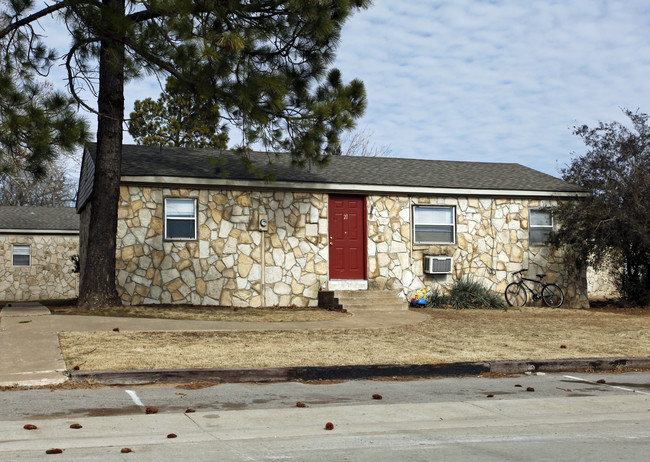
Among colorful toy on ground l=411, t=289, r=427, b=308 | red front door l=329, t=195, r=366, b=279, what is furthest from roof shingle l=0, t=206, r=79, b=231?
colorful toy on ground l=411, t=289, r=427, b=308

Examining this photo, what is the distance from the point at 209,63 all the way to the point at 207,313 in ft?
18.8

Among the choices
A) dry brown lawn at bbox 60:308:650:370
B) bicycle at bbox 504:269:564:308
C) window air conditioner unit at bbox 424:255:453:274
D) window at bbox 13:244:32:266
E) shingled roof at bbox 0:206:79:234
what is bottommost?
dry brown lawn at bbox 60:308:650:370

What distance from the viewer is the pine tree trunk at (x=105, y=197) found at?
1532 cm

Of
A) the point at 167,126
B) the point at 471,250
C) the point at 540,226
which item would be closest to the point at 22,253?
the point at 167,126

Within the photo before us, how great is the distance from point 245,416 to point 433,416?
1.87m

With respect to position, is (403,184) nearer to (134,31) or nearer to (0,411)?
(134,31)

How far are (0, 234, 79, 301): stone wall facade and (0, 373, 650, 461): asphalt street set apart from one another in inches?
935

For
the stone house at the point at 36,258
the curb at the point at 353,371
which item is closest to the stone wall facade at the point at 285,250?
the curb at the point at 353,371

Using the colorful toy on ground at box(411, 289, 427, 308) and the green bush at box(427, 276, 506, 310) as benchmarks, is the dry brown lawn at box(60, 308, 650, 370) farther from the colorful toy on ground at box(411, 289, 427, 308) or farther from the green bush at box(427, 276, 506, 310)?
the green bush at box(427, 276, 506, 310)

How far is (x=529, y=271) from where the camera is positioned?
2023cm

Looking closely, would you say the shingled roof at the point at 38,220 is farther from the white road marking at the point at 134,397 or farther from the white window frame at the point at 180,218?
the white road marking at the point at 134,397

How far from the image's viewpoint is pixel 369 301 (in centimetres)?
1758

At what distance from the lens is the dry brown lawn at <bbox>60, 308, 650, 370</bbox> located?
9461mm

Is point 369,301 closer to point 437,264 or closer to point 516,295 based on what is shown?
point 437,264
